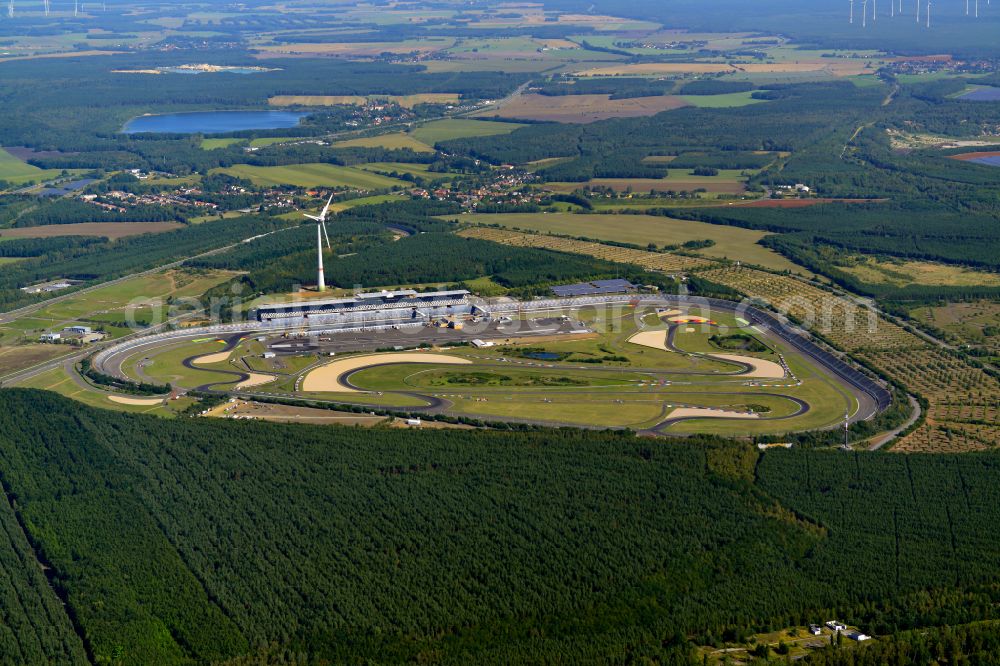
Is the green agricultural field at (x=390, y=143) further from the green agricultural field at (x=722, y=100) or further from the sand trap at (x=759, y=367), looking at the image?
the sand trap at (x=759, y=367)

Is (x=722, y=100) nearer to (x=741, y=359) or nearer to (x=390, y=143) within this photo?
(x=390, y=143)

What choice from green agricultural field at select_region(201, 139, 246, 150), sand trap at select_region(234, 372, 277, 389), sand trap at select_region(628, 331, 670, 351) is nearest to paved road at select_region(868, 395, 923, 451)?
sand trap at select_region(628, 331, 670, 351)

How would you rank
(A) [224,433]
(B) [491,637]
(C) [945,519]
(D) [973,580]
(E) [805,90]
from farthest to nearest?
(E) [805,90]
(A) [224,433]
(C) [945,519]
(D) [973,580]
(B) [491,637]

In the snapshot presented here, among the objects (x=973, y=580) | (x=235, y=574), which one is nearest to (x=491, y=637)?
(x=235, y=574)

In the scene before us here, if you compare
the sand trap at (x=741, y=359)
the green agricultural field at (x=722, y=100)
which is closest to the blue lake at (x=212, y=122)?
the green agricultural field at (x=722, y=100)

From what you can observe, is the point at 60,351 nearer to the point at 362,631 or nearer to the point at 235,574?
the point at 235,574
